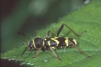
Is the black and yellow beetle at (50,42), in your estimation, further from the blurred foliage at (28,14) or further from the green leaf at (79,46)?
the blurred foliage at (28,14)

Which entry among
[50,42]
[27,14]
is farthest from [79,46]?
[27,14]

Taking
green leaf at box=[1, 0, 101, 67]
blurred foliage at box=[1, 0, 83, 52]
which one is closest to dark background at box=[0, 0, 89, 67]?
blurred foliage at box=[1, 0, 83, 52]

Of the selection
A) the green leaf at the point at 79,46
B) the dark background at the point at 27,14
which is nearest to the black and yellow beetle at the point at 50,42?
the green leaf at the point at 79,46

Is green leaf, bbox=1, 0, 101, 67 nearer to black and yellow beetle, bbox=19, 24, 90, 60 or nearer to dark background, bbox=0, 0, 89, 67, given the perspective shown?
black and yellow beetle, bbox=19, 24, 90, 60

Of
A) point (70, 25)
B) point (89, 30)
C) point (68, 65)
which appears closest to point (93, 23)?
point (89, 30)

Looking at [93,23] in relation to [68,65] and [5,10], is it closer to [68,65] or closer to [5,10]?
[68,65]

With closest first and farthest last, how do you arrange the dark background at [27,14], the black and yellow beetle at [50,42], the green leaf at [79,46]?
1. the green leaf at [79,46]
2. the black and yellow beetle at [50,42]
3. the dark background at [27,14]
